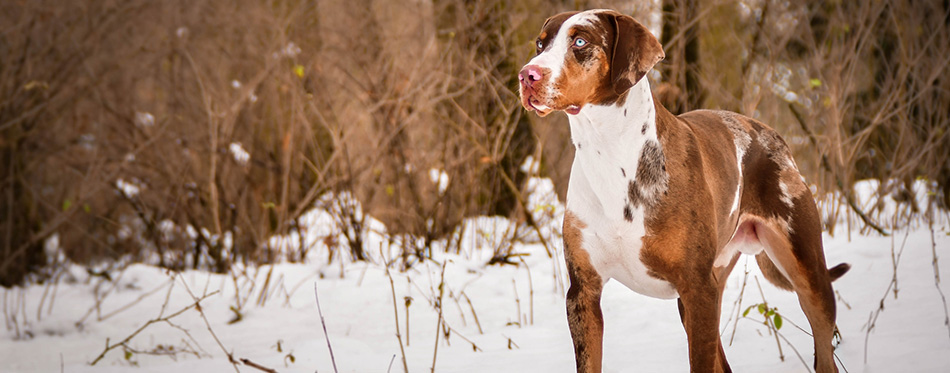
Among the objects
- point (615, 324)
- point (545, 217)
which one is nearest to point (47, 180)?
point (545, 217)

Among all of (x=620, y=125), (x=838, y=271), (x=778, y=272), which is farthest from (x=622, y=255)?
(x=838, y=271)

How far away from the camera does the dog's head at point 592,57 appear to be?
2.28 m

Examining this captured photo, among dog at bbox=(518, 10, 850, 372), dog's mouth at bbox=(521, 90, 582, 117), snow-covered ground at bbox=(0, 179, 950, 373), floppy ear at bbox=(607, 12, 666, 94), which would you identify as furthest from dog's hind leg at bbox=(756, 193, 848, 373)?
dog's mouth at bbox=(521, 90, 582, 117)

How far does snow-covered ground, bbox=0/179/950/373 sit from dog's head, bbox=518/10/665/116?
50.6 inches

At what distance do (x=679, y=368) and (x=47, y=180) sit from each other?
248 inches

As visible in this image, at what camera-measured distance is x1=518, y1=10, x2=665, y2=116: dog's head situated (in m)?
2.28

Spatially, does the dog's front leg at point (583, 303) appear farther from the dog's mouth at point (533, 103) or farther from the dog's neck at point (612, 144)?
the dog's mouth at point (533, 103)

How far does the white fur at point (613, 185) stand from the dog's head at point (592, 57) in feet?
0.27

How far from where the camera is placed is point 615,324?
436cm

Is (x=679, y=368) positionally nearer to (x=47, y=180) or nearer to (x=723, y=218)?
(x=723, y=218)

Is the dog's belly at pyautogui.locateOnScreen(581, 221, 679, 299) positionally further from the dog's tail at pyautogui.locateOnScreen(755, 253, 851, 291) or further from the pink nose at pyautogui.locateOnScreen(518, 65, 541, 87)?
the dog's tail at pyautogui.locateOnScreen(755, 253, 851, 291)

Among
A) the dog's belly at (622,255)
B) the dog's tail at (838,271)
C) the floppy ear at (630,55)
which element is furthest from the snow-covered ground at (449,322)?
the floppy ear at (630,55)

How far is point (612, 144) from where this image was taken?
2457 mm

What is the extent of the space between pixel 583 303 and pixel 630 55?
2.68 ft
